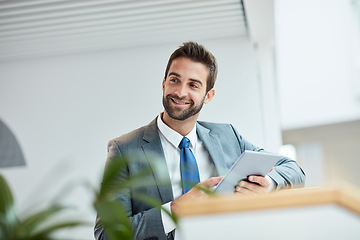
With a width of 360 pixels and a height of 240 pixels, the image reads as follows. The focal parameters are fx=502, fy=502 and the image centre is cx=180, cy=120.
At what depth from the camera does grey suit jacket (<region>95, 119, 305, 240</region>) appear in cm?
231

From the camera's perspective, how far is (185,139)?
2.79 meters

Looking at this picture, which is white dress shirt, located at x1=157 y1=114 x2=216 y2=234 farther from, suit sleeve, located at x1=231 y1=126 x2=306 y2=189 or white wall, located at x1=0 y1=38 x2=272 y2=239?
white wall, located at x1=0 y1=38 x2=272 y2=239

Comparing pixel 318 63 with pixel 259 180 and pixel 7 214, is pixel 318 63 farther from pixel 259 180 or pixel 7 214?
pixel 7 214

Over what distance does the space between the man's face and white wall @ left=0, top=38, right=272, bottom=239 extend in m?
2.42

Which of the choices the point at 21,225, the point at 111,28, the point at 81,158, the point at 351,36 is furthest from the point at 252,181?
the point at 351,36

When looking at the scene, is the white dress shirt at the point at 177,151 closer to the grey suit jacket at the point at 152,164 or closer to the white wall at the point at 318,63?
the grey suit jacket at the point at 152,164

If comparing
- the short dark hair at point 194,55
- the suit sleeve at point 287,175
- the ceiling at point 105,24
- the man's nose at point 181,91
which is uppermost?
the ceiling at point 105,24

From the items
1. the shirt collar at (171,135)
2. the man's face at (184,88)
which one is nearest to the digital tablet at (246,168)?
the shirt collar at (171,135)

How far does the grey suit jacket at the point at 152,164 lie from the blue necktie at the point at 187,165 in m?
0.11

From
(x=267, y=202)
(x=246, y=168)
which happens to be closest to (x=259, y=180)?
(x=246, y=168)

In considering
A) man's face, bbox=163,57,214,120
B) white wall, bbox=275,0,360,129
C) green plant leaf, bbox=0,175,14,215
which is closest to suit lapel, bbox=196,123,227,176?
man's face, bbox=163,57,214,120

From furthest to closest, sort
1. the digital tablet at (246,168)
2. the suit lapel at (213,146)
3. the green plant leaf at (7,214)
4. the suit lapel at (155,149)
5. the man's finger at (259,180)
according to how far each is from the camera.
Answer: the suit lapel at (213,146) < the suit lapel at (155,149) < the man's finger at (259,180) < the digital tablet at (246,168) < the green plant leaf at (7,214)

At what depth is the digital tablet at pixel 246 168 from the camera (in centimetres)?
202

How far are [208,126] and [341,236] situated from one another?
7.12ft
